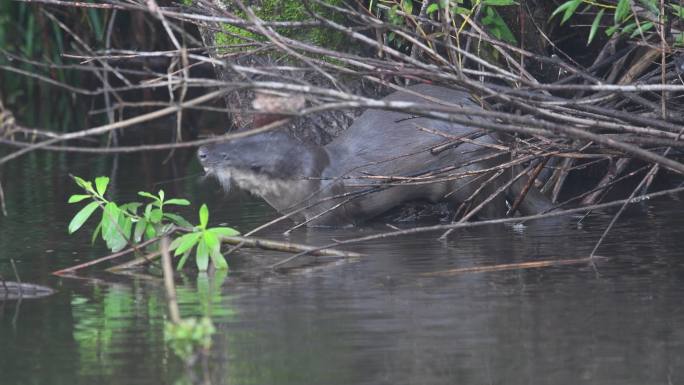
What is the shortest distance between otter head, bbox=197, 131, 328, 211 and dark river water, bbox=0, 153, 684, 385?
0.35 m

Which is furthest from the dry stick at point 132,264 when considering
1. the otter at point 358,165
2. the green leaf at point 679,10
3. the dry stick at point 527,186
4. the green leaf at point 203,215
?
the green leaf at point 679,10

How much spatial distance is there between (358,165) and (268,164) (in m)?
0.42

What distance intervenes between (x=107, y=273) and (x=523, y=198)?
78.7 inches

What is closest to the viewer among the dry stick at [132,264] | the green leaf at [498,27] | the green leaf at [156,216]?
the dry stick at [132,264]

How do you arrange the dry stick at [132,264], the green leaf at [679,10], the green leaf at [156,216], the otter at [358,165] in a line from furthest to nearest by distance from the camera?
the otter at [358,165], the green leaf at [156,216], the dry stick at [132,264], the green leaf at [679,10]

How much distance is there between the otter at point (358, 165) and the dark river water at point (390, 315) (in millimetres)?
262

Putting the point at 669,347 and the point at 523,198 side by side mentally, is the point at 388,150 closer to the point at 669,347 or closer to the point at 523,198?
the point at 523,198

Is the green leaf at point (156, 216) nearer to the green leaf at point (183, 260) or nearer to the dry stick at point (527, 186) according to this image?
the green leaf at point (183, 260)

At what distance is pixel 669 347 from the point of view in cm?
333

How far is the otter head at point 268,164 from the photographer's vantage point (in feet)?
19.3

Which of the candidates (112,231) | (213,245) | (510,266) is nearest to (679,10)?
(510,266)

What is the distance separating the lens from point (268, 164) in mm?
5941

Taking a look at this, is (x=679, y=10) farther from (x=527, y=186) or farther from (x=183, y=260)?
(x=183, y=260)

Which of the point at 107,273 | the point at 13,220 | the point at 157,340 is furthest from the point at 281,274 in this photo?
the point at 13,220
